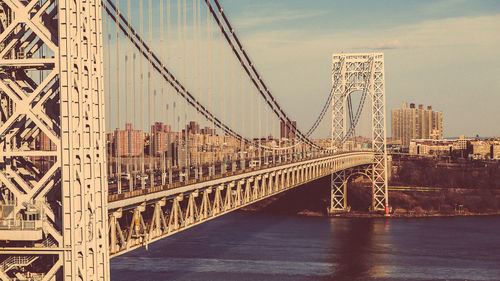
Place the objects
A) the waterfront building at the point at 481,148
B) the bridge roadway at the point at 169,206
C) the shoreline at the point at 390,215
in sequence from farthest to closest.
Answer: the waterfront building at the point at 481,148 < the shoreline at the point at 390,215 < the bridge roadway at the point at 169,206

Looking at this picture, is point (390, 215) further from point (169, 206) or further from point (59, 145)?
point (59, 145)

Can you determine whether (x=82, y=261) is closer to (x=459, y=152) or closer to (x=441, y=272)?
(x=441, y=272)

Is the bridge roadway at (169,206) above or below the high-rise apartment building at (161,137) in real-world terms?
below

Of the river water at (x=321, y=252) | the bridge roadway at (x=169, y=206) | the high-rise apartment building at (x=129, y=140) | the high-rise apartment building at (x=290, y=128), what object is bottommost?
the river water at (x=321, y=252)

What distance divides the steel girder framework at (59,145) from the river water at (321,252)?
69.8 ft

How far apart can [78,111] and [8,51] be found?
191cm

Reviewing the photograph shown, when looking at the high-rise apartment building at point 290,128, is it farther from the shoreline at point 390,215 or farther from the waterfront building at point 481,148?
the waterfront building at point 481,148

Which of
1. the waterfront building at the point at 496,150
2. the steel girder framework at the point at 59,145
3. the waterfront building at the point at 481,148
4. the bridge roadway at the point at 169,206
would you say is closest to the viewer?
the steel girder framework at the point at 59,145

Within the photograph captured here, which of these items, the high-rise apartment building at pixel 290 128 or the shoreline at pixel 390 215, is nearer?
the high-rise apartment building at pixel 290 128

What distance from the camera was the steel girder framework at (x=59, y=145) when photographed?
13836 millimetres

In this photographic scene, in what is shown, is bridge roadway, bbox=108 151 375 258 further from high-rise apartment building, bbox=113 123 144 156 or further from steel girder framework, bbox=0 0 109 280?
steel girder framework, bbox=0 0 109 280

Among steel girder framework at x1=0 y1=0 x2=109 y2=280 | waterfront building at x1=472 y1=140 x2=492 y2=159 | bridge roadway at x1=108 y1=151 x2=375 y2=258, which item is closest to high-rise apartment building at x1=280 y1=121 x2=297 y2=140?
bridge roadway at x1=108 y1=151 x2=375 y2=258

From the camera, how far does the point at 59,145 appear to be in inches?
546

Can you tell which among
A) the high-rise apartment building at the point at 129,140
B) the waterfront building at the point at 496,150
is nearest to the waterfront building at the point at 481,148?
the waterfront building at the point at 496,150
